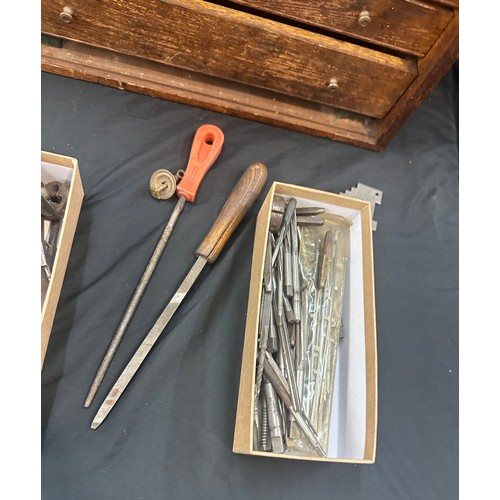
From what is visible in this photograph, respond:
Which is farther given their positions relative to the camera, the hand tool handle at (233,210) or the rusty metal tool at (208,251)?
the hand tool handle at (233,210)

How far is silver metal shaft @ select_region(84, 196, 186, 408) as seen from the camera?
3.03 ft

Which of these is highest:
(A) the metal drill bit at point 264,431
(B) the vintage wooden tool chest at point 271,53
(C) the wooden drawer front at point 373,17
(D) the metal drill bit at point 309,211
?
(C) the wooden drawer front at point 373,17

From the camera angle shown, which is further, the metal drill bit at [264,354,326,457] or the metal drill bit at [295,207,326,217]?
the metal drill bit at [295,207,326,217]

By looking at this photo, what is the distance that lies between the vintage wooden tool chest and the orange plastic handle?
0.36ft

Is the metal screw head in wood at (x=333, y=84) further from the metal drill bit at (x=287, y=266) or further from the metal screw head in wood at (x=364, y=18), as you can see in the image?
the metal drill bit at (x=287, y=266)

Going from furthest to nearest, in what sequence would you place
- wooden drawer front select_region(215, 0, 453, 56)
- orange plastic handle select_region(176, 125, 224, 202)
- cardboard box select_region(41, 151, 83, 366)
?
orange plastic handle select_region(176, 125, 224, 202) → wooden drawer front select_region(215, 0, 453, 56) → cardboard box select_region(41, 151, 83, 366)

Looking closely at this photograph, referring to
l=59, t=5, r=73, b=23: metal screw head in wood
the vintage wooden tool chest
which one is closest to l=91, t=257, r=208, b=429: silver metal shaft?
the vintage wooden tool chest

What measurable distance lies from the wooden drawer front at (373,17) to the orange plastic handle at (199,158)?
27 centimetres

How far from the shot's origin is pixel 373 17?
1.00m

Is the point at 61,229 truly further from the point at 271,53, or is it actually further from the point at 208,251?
the point at 271,53

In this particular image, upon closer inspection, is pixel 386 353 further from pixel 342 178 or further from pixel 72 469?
pixel 72 469

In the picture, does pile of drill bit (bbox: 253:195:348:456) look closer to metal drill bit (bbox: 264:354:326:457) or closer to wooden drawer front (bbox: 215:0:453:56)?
metal drill bit (bbox: 264:354:326:457)

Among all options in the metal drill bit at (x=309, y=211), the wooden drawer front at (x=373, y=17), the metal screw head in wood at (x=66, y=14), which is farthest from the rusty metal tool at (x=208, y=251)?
the metal screw head in wood at (x=66, y=14)

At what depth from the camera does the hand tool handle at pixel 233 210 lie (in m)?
1.02
